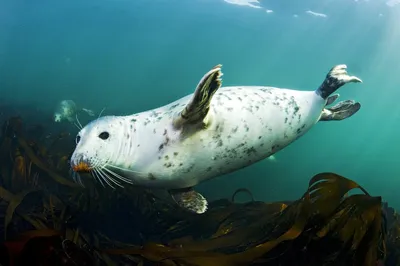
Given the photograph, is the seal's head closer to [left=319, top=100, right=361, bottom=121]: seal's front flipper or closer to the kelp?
the kelp

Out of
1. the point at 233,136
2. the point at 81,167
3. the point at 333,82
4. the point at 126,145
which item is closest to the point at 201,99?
the point at 233,136

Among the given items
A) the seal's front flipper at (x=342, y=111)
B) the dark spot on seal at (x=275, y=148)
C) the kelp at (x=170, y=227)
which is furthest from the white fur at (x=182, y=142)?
the seal's front flipper at (x=342, y=111)

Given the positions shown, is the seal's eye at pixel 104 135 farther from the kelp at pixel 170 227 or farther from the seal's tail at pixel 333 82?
the seal's tail at pixel 333 82

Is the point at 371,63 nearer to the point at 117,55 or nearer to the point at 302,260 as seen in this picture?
the point at 302,260

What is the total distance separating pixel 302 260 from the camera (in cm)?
203

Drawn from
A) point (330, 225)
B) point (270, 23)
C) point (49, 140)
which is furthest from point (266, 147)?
point (270, 23)

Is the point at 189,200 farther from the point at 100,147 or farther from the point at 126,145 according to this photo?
the point at 100,147

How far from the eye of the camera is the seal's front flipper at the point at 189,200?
294cm

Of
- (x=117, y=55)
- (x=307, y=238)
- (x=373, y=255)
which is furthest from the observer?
(x=117, y=55)

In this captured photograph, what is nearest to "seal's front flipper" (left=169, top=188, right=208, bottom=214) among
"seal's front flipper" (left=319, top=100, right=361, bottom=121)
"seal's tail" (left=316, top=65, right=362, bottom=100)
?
"seal's tail" (left=316, top=65, right=362, bottom=100)

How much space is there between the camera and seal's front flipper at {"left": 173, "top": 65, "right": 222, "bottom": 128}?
234cm

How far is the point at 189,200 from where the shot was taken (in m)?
3.00

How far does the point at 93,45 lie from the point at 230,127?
362 ft

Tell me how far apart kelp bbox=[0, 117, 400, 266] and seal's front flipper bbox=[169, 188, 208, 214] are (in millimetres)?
114
